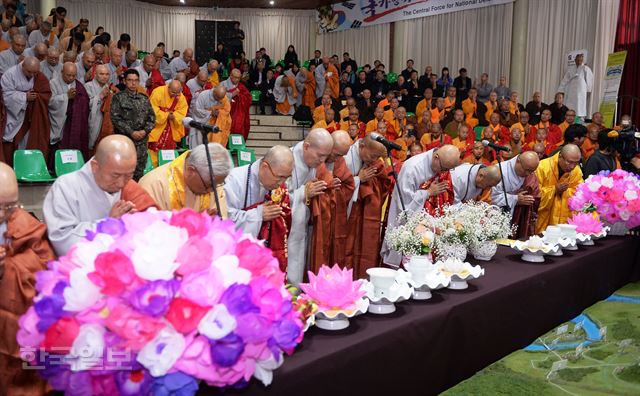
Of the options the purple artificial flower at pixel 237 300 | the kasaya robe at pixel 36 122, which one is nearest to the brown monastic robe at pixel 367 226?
the purple artificial flower at pixel 237 300

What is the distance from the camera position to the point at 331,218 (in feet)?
14.0

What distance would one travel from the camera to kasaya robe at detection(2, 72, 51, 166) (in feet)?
22.0

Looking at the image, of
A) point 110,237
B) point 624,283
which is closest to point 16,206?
point 110,237

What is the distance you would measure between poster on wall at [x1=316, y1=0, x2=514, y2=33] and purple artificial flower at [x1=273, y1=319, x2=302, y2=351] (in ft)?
41.8

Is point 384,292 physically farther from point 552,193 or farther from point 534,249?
point 552,193

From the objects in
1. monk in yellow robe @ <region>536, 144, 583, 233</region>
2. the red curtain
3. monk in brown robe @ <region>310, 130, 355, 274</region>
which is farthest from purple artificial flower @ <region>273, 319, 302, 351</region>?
the red curtain

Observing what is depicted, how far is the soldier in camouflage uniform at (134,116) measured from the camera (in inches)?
248

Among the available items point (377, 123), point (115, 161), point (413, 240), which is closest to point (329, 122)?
point (377, 123)

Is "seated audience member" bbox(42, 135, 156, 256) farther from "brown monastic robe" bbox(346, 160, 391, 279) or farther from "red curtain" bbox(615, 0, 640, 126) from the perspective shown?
"red curtain" bbox(615, 0, 640, 126)

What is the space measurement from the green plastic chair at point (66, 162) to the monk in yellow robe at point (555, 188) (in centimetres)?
442

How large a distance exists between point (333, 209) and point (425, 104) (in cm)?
870

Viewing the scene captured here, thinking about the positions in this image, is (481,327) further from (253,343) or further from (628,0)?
(628,0)

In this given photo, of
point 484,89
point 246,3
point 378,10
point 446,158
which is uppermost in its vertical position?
point 246,3

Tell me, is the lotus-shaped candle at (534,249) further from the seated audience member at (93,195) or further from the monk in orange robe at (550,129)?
the monk in orange robe at (550,129)
